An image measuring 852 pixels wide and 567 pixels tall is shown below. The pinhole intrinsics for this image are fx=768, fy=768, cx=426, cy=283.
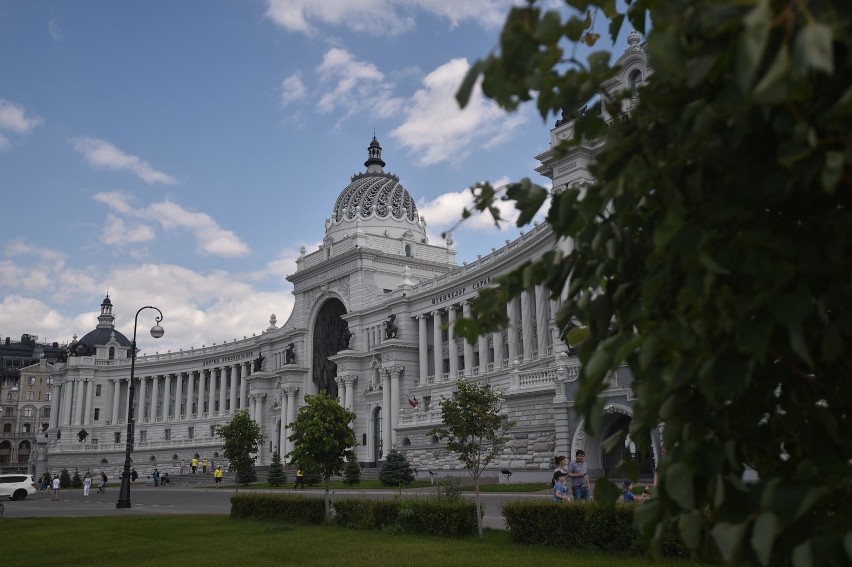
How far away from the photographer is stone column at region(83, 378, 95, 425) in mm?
108312

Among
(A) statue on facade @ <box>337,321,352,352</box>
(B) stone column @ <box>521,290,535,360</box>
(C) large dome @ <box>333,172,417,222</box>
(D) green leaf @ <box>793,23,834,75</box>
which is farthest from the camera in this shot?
(C) large dome @ <box>333,172,417,222</box>

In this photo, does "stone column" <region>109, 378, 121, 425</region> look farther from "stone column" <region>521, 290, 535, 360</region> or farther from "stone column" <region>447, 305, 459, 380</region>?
"stone column" <region>521, 290, 535, 360</region>

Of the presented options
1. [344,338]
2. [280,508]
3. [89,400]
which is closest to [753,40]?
[280,508]

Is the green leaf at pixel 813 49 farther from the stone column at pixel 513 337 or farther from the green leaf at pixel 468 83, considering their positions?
the stone column at pixel 513 337

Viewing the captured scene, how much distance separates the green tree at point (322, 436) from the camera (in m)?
26.0

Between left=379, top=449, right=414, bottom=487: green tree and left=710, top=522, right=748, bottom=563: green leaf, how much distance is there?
43.4m

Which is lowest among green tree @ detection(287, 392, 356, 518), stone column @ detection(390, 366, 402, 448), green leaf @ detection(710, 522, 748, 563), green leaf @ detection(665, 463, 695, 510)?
green leaf @ detection(710, 522, 748, 563)

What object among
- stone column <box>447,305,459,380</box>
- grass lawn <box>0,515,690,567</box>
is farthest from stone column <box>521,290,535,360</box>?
grass lawn <box>0,515,690,567</box>

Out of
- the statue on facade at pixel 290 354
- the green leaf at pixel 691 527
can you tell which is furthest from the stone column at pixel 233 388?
the green leaf at pixel 691 527

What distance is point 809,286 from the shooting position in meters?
2.82

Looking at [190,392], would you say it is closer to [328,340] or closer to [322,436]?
[328,340]

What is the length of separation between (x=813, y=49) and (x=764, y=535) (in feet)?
5.07

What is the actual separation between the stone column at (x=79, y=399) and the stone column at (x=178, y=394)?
14.2 m

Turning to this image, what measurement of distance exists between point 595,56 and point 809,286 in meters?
1.21
